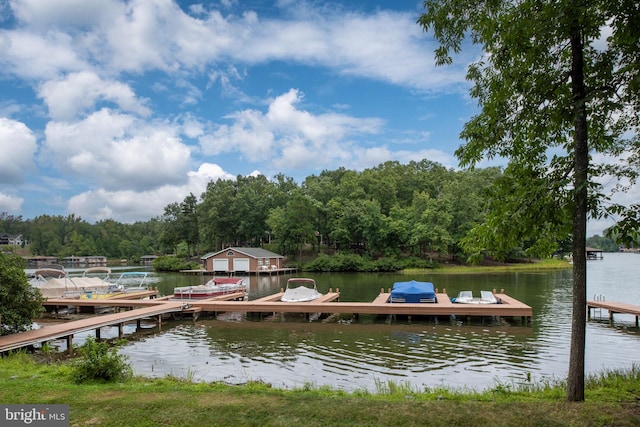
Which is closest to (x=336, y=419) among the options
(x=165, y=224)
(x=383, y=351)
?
(x=383, y=351)

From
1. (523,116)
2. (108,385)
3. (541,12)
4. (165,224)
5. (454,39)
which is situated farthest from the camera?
(165,224)

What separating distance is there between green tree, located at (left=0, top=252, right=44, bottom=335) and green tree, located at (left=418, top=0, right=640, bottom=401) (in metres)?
14.3

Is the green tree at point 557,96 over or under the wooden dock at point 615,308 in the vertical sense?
over

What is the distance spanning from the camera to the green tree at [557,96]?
20.1ft

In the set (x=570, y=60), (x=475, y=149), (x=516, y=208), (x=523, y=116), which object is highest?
(x=570, y=60)

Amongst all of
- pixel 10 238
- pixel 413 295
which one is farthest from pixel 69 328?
pixel 10 238

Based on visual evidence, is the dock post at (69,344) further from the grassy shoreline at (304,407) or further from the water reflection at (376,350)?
the grassy shoreline at (304,407)

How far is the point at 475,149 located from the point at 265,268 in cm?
5719

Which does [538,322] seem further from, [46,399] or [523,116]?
[46,399]

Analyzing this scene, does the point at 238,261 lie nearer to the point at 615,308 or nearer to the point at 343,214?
the point at 343,214

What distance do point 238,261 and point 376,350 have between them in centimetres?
4948

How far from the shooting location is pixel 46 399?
7.28 meters

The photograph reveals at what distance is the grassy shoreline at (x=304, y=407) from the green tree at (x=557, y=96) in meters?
0.98

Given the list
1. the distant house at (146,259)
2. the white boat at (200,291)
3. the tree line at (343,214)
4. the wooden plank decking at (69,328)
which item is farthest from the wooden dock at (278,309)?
the distant house at (146,259)
